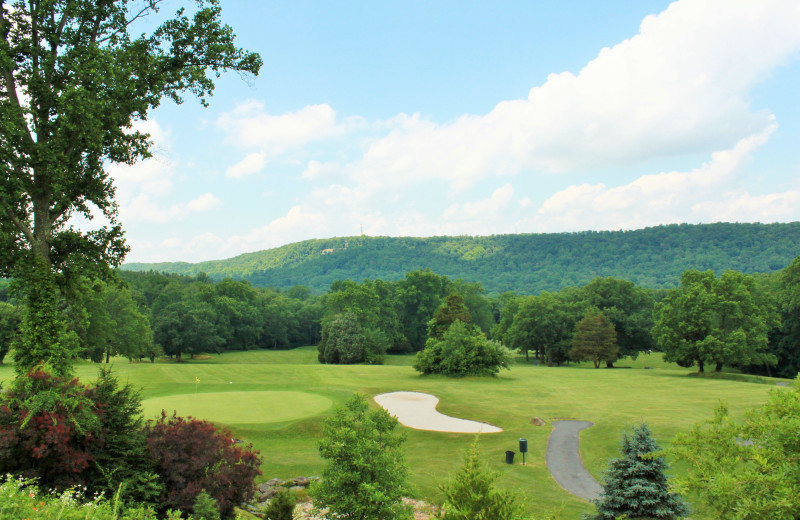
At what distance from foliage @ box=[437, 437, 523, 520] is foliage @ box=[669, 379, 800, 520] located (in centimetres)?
292

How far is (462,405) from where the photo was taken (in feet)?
81.6

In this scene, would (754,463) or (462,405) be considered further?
(462,405)

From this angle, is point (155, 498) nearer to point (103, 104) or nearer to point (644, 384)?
point (103, 104)

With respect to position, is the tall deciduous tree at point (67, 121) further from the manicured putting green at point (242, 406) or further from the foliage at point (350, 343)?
the foliage at point (350, 343)

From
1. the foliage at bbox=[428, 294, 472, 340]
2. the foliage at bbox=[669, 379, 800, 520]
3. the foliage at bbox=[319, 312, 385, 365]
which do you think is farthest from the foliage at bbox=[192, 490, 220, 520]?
the foliage at bbox=[319, 312, 385, 365]

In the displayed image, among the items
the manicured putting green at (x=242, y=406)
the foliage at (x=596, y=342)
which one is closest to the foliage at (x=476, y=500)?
the manicured putting green at (x=242, y=406)

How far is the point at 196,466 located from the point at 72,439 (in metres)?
2.46

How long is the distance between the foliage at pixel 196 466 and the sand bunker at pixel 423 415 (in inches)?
380

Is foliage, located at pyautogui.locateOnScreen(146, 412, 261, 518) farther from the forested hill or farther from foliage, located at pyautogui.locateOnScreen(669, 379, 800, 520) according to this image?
the forested hill

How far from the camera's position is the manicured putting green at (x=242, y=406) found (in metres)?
20.9

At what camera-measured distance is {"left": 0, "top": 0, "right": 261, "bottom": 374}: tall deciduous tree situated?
10328 mm

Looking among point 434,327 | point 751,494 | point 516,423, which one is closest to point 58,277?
point 751,494

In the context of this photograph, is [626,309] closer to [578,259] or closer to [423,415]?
[423,415]

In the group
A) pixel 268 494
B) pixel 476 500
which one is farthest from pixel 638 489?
pixel 268 494
